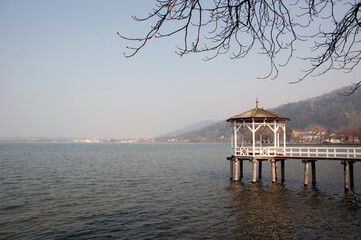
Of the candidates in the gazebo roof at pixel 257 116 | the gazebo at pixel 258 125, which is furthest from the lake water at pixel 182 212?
the gazebo roof at pixel 257 116

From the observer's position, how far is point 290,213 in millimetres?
14984

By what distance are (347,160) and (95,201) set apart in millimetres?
17115

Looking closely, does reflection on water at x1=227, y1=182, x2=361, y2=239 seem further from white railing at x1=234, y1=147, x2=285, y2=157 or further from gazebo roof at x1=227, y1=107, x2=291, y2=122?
gazebo roof at x1=227, y1=107, x2=291, y2=122

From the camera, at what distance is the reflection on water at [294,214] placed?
39.4 feet

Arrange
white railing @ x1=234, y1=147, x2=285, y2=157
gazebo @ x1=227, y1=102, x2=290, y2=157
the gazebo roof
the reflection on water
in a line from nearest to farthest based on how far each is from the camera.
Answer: the reflection on water, the gazebo roof, gazebo @ x1=227, y1=102, x2=290, y2=157, white railing @ x1=234, y1=147, x2=285, y2=157

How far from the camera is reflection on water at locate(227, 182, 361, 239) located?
39.4 ft

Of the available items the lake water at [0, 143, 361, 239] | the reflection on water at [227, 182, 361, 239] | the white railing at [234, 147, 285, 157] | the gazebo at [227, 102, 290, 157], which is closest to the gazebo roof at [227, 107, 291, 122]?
the gazebo at [227, 102, 290, 157]

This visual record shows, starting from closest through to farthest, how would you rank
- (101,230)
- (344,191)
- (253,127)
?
(101,230)
(344,191)
(253,127)

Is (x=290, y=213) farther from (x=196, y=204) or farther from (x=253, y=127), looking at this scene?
(x=253, y=127)

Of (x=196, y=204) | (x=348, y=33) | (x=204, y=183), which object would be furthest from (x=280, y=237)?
(x=204, y=183)

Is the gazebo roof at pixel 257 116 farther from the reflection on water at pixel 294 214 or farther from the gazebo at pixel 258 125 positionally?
the reflection on water at pixel 294 214

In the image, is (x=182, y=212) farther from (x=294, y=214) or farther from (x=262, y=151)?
(x=262, y=151)

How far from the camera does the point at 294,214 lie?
1479 centimetres

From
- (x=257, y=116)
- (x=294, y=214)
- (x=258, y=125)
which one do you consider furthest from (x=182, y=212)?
(x=258, y=125)
